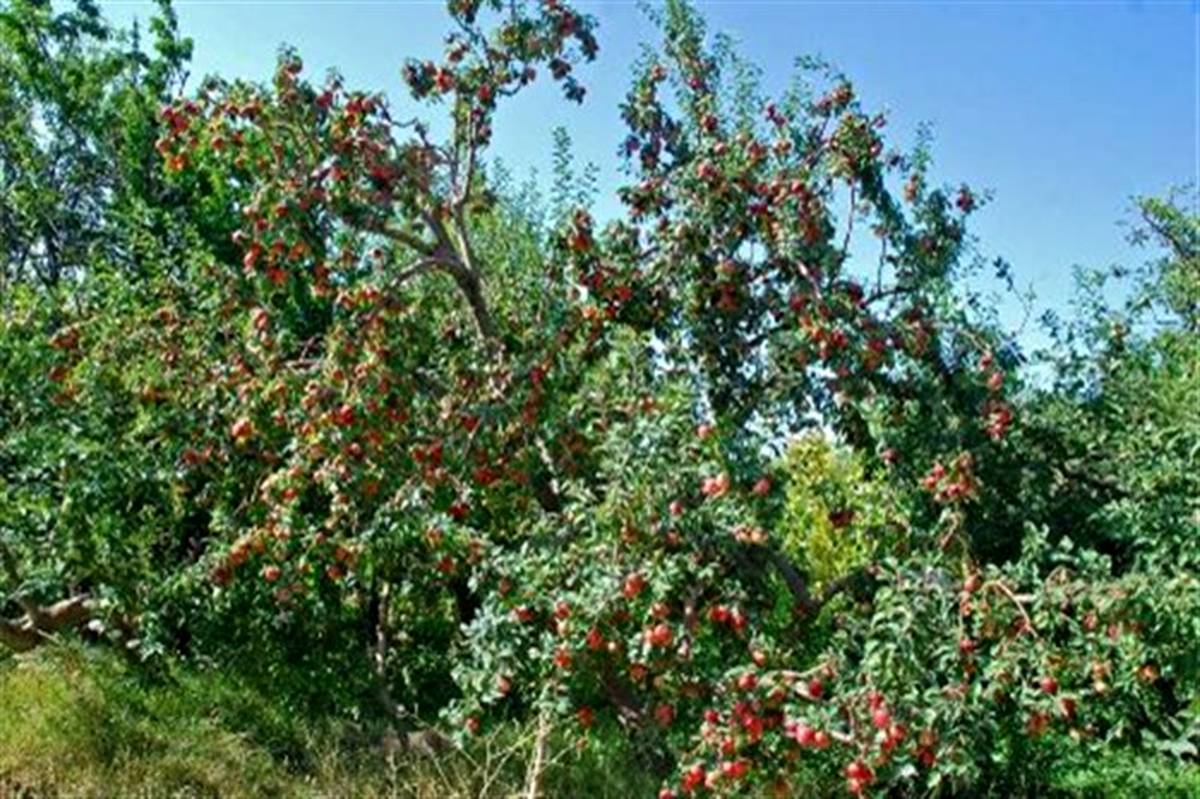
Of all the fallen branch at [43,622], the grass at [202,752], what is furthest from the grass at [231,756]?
the fallen branch at [43,622]

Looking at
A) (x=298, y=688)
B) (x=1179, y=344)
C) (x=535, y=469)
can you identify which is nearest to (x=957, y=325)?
(x=1179, y=344)

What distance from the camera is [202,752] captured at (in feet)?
21.2

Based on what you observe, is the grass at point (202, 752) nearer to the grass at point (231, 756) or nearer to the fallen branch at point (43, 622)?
the grass at point (231, 756)

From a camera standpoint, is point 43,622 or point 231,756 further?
point 43,622

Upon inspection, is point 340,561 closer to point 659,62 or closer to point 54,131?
point 659,62

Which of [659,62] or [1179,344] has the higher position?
[659,62]

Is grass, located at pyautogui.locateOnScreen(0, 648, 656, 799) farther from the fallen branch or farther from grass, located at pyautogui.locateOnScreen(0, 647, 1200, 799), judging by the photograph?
the fallen branch

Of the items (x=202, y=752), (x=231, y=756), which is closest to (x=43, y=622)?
(x=202, y=752)

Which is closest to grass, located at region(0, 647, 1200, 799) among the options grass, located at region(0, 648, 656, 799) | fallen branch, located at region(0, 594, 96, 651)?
grass, located at region(0, 648, 656, 799)

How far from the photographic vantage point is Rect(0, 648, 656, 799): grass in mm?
5965

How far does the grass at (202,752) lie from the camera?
19.6ft

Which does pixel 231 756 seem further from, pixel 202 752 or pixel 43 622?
pixel 43 622

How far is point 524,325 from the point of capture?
725 centimetres

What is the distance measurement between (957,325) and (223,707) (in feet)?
16.4
